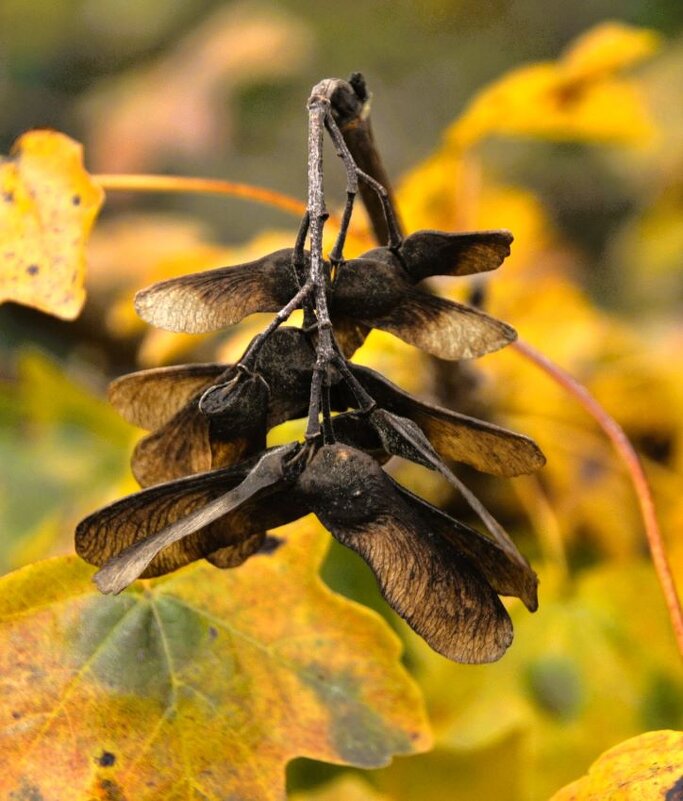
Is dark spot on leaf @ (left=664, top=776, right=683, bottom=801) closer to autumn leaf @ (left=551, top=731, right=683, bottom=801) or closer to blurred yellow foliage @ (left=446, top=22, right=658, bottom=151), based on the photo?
autumn leaf @ (left=551, top=731, right=683, bottom=801)

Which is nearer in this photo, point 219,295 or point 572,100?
point 219,295

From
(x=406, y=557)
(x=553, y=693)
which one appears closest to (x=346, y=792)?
(x=553, y=693)

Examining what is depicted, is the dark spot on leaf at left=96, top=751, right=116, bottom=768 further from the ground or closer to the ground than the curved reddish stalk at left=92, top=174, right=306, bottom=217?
closer to the ground

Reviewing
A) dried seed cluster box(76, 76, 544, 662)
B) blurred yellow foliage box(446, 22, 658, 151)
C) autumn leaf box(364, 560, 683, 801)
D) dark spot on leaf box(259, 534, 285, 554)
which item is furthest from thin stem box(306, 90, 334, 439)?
blurred yellow foliage box(446, 22, 658, 151)

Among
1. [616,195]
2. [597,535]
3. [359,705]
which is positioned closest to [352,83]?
[359,705]

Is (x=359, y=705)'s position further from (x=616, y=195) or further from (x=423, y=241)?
(x=616, y=195)

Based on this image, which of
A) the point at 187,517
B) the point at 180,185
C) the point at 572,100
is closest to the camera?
the point at 187,517

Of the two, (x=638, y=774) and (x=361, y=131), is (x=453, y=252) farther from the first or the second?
(x=638, y=774)

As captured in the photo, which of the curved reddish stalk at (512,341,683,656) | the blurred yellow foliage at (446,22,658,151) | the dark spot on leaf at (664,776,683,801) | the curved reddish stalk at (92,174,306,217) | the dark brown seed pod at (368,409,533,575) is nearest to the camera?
the dark brown seed pod at (368,409,533,575)
